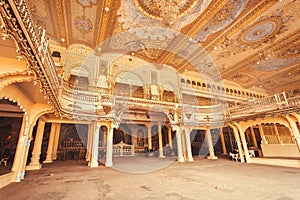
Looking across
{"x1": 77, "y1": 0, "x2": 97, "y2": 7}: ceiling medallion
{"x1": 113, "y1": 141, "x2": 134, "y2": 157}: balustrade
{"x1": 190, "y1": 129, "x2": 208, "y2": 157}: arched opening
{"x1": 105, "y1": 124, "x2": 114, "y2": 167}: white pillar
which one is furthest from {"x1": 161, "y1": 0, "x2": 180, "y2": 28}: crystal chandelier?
{"x1": 190, "y1": 129, "x2": 208, "y2": 157}: arched opening

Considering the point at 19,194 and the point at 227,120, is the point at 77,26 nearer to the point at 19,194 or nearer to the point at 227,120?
the point at 19,194

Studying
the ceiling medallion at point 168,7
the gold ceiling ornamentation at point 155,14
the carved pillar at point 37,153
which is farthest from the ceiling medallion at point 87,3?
the carved pillar at point 37,153

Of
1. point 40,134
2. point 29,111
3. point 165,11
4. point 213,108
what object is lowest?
point 40,134

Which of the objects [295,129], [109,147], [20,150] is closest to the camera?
[20,150]

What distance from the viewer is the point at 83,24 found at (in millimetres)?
9180

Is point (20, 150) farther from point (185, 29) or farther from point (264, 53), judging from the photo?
point (264, 53)

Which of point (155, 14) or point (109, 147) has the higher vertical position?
point (155, 14)

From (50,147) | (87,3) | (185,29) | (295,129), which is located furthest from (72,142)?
(295,129)

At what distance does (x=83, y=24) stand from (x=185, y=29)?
6.93m

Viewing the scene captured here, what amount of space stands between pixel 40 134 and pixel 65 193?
276 inches

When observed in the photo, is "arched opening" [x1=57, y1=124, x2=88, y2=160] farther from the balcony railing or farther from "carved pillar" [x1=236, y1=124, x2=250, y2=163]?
the balcony railing

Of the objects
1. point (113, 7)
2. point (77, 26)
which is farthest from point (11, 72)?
point (77, 26)

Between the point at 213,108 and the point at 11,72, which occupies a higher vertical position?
the point at 213,108

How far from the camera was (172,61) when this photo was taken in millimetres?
13828
